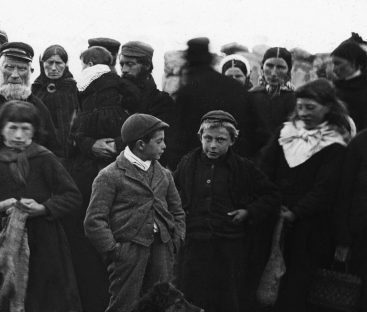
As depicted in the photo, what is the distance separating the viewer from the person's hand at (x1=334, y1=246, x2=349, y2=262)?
21.1 feet

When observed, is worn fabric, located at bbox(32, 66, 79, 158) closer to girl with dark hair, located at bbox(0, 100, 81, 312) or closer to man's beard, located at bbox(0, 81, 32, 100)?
man's beard, located at bbox(0, 81, 32, 100)

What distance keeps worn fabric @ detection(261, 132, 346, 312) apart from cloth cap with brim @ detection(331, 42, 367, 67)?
3.84ft

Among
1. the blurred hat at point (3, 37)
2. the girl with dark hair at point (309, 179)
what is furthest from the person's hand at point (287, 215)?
the blurred hat at point (3, 37)

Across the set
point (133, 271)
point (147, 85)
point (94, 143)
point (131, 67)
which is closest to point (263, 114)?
point (147, 85)

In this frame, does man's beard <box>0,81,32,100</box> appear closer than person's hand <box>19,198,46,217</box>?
No

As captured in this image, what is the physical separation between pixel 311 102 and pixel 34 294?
2.70m

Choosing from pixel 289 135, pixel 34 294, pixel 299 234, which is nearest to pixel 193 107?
pixel 289 135

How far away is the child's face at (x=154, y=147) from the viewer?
6.18 meters

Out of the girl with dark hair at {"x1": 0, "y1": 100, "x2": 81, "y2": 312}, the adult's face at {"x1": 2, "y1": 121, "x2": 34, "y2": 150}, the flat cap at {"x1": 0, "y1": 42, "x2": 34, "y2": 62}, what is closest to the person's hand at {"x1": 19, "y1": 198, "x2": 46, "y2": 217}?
the girl with dark hair at {"x1": 0, "y1": 100, "x2": 81, "y2": 312}

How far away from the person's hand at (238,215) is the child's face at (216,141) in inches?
18.8

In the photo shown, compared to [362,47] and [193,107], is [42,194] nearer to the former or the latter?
[193,107]

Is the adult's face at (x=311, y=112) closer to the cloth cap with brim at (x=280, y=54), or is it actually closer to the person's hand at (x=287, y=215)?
the person's hand at (x=287, y=215)

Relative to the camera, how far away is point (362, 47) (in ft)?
24.7

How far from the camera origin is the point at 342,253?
643 centimetres
